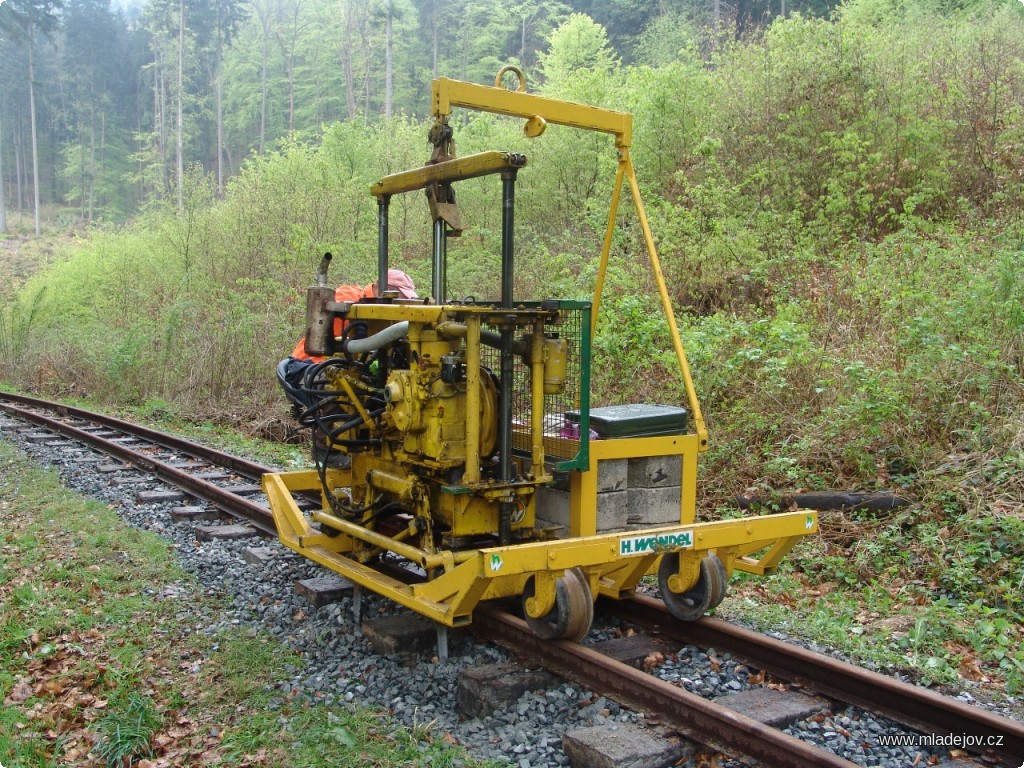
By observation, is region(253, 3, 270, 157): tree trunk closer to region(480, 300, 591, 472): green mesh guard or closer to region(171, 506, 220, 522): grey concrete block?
region(171, 506, 220, 522): grey concrete block

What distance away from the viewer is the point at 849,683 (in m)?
4.06

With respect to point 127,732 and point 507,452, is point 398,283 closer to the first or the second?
point 507,452

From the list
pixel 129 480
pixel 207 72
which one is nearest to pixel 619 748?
pixel 129 480

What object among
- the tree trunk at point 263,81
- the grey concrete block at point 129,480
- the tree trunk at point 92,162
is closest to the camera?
the grey concrete block at point 129,480

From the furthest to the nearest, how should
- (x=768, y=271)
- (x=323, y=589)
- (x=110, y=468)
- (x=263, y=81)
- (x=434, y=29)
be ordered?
(x=263, y=81)
(x=434, y=29)
(x=768, y=271)
(x=110, y=468)
(x=323, y=589)

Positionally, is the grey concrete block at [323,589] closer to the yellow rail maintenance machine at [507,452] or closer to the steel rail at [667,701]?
the yellow rail maintenance machine at [507,452]

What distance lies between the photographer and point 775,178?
13.6 metres

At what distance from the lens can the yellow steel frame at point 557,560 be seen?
409 cm

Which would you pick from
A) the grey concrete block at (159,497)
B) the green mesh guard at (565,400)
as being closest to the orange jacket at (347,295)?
the green mesh guard at (565,400)

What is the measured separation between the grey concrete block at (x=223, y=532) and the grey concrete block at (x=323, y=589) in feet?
5.39

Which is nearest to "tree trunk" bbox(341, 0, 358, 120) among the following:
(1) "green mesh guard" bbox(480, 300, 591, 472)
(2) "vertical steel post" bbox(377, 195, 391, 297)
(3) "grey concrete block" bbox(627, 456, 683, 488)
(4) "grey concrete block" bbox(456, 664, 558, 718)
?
(2) "vertical steel post" bbox(377, 195, 391, 297)

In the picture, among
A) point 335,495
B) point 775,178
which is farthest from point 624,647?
point 775,178

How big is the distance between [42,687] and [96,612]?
3.28ft

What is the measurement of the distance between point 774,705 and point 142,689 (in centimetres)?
305
